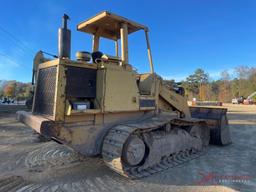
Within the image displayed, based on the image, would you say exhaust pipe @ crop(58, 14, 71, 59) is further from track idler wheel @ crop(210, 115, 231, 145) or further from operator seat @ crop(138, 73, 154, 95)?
track idler wheel @ crop(210, 115, 231, 145)

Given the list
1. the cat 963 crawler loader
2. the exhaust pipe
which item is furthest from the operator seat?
the exhaust pipe

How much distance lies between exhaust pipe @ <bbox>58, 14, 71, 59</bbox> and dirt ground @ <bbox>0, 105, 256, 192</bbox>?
241 cm

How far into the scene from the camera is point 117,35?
18.0 feet

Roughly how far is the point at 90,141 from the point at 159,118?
75.3 inches

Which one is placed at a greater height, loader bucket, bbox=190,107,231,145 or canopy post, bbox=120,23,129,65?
canopy post, bbox=120,23,129,65

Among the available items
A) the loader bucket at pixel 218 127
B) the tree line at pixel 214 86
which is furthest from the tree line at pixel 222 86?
the loader bucket at pixel 218 127

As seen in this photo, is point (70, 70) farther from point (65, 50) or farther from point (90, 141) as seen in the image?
point (90, 141)

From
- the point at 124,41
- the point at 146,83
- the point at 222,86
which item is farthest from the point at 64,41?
the point at 222,86

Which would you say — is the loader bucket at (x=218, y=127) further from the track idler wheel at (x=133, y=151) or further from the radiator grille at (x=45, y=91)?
the radiator grille at (x=45, y=91)

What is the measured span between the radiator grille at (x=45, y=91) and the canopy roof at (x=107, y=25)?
5.21 feet

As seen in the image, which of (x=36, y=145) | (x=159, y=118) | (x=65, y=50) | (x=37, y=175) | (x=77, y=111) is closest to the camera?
(x=77, y=111)


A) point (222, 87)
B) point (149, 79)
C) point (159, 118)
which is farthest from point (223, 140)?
point (222, 87)

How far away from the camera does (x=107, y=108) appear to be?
4.12 m

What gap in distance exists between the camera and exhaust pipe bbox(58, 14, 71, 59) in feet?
13.0
